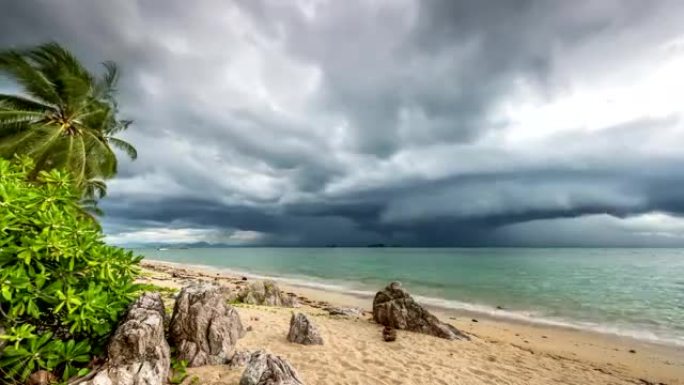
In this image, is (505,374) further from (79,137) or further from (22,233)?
(79,137)

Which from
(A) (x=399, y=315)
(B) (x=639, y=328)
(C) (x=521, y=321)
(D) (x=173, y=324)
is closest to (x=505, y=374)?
(A) (x=399, y=315)

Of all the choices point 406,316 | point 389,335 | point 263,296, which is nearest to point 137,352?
point 389,335

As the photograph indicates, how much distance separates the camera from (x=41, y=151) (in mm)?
14227

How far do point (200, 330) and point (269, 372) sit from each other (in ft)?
7.27

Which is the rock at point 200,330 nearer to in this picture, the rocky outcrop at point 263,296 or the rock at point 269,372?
the rock at point 269,372

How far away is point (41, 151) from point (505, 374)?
18.4 m

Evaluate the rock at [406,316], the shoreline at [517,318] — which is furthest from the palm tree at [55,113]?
the shoreline at [517,318]

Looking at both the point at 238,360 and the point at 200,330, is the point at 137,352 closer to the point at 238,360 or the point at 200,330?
the point at 200,330

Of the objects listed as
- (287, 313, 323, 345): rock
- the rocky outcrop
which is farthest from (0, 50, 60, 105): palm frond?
(287, 313, 323, 345): rock

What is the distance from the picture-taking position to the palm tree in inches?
563

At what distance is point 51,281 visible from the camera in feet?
14.0

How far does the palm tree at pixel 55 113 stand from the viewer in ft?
46.9

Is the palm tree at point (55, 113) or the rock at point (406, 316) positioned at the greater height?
the palm tree at point (55, 113)

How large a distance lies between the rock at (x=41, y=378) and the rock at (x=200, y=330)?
82.6 inches
